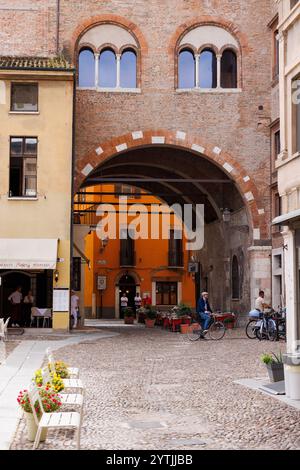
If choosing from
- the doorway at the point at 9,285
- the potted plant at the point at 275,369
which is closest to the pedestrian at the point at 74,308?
the doorway at the point at 9,285

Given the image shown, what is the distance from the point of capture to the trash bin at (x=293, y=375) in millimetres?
9547

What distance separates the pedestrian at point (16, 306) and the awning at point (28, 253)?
1915 millimetres

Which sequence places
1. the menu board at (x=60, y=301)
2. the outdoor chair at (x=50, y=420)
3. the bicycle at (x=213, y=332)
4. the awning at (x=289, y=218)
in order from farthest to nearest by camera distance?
the menu board at (x=60, y=301) → the bicycle at (x=213, y=332) → the awning at (x=289, y=218) → the outdoor chair at (x=50, y=420)

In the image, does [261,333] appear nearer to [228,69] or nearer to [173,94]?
[173,94]

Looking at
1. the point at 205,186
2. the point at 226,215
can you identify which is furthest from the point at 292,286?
the point at 205,186

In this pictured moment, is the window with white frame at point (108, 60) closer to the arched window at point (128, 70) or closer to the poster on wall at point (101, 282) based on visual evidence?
the arched window at point (128, 70)

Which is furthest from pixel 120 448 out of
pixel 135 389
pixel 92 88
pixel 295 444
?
pixel 92 88

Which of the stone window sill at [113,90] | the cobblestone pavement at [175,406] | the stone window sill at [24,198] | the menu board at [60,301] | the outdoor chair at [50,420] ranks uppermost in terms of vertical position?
the stone window sill at [113,90]

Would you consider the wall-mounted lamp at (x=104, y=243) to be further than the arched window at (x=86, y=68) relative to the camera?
Yes

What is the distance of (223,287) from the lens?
2991 cm

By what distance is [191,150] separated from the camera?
25.5m

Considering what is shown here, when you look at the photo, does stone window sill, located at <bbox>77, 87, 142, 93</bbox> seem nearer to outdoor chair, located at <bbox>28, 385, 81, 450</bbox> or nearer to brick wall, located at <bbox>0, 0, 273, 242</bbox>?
brick wall, located at <bbox>0, 0, 273, 242</bbox>

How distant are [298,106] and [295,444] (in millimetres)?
7837

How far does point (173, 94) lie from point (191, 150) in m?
1.99
